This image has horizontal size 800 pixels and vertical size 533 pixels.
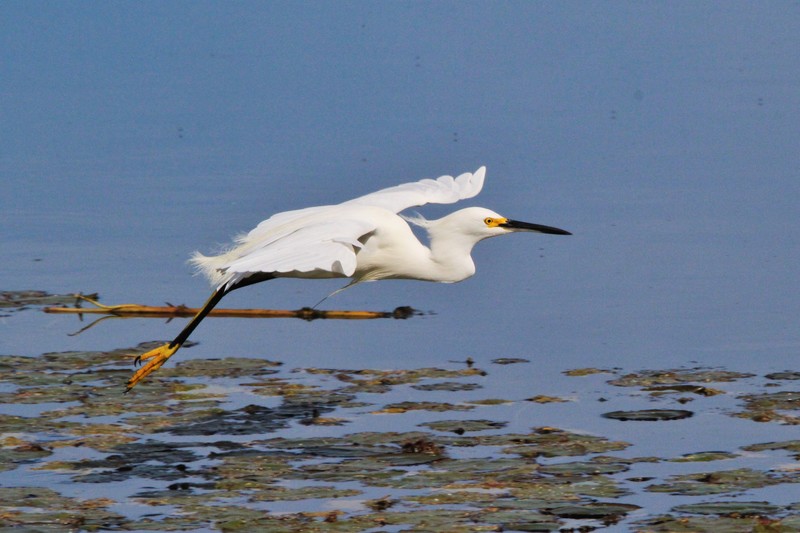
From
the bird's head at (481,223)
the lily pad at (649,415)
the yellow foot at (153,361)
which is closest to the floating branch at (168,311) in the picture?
the yellow foot at (153,361)

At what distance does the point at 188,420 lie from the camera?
8039mm

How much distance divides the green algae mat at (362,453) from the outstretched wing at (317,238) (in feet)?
2.58

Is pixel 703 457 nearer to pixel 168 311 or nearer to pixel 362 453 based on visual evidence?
pixel 362 453

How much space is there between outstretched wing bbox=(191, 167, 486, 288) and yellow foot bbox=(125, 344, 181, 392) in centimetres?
47

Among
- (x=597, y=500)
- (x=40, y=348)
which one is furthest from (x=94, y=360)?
(x=597, y=500)

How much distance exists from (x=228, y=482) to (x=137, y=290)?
4361mm

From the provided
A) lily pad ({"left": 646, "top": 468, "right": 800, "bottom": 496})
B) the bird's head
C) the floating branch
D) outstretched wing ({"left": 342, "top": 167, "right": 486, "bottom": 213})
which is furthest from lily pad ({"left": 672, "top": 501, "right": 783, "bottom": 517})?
the floating branch

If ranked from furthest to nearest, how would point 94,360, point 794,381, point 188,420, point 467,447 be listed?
point 94,360
point 794,381
point 188,420
point 467,447

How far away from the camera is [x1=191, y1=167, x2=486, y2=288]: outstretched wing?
691 cm

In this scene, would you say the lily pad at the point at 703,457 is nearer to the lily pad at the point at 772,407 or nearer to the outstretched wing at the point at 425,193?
the lily pad at the point at 772,407

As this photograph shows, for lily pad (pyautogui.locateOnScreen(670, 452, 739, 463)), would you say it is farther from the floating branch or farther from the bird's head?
the floating branch

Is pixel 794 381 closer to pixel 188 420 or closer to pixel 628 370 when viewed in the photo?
pixel 628 370

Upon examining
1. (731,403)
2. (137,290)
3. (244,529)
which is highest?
(137,290)

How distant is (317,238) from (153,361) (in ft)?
5.23
